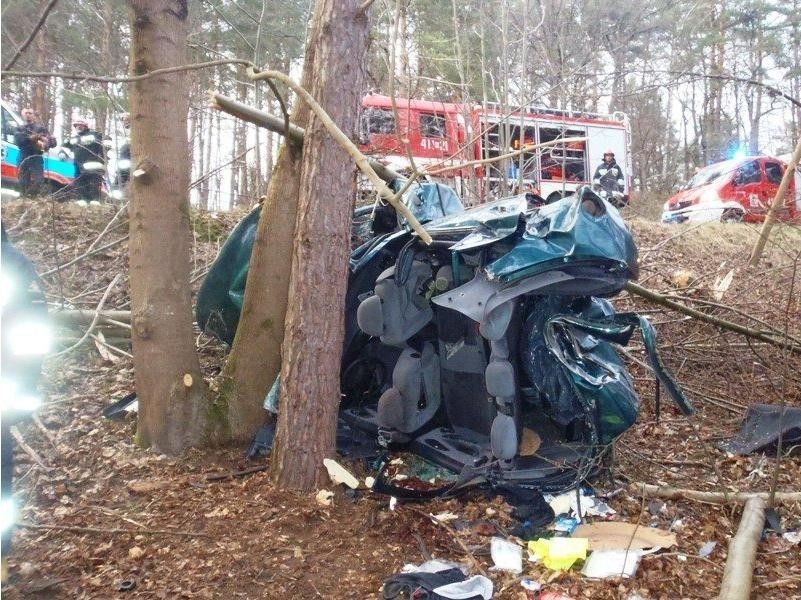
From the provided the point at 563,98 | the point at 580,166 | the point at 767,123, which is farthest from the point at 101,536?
the point at 767,123

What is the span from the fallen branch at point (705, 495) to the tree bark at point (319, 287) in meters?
1.57

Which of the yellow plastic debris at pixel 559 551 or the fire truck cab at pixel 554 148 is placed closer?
the yellow plastic debris at pixel 559 551

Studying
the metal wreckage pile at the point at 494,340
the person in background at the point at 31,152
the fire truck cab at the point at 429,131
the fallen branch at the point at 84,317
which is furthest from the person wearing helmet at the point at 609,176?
the fallen branch at the point at 84,317

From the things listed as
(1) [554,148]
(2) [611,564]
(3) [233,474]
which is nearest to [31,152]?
(1) [554,148]

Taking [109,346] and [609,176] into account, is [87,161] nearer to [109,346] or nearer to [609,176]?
[109,346]

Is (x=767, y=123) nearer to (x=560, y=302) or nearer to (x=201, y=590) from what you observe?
(x=560, y=302)

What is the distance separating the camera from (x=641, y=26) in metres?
15.5

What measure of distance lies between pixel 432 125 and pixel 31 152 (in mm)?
5376

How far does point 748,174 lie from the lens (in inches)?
503

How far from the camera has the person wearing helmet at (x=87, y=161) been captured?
26.7 ft

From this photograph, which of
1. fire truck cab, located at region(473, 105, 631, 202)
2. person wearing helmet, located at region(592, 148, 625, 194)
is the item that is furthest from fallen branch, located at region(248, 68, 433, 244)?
person wearing helmet, located at region(592, 148, 625, 194)

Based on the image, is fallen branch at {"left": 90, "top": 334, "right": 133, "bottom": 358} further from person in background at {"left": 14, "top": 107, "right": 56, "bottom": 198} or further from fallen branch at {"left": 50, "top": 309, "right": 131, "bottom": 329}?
person in background at {"left": 14, "top": 107, "right": 56, "bottom": 198}

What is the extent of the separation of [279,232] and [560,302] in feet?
5.08

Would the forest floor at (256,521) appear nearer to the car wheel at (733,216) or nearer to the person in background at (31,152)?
the person in background at (31,152)
